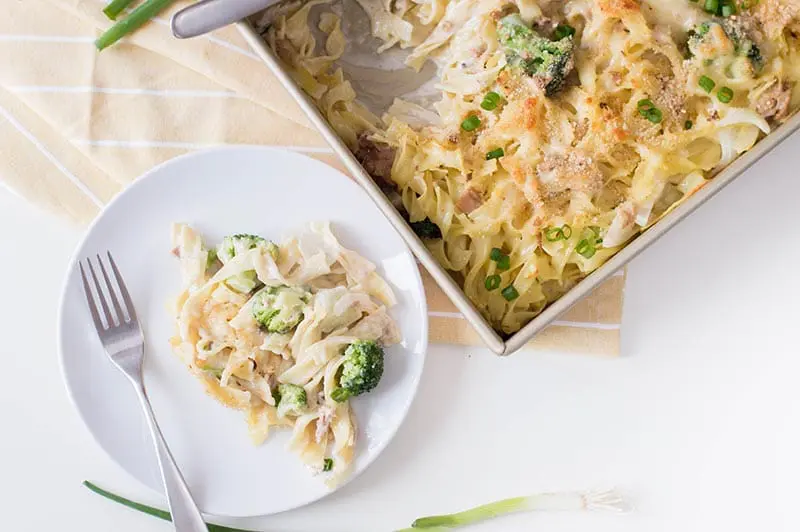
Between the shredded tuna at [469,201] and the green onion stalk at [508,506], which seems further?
the green onion stalk at [508,506]

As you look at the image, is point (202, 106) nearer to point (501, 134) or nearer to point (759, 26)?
point (501, 134)

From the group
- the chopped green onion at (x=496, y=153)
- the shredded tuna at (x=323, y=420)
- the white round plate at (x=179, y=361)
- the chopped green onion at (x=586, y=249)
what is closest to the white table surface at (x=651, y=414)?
the white round plate at (x=179, y=361)

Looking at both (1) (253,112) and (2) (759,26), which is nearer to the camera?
(2) (759,26)

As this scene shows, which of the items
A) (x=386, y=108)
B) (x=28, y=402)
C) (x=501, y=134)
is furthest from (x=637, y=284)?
(x=28, y=402)

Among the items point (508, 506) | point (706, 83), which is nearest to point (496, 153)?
point (706, 83)

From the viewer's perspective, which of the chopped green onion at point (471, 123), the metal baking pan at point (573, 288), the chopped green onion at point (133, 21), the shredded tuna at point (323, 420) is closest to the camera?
the metal baking pan at point (573, 288)

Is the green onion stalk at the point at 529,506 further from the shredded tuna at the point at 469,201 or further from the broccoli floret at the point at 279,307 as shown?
the shredded tuna at the point at 469,201

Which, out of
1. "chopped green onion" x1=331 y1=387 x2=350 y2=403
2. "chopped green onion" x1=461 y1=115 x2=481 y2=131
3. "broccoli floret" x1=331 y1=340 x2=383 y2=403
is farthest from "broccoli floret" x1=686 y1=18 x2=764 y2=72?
"chopped green onion" x1=331 y1=387 x2=350 y2=403
